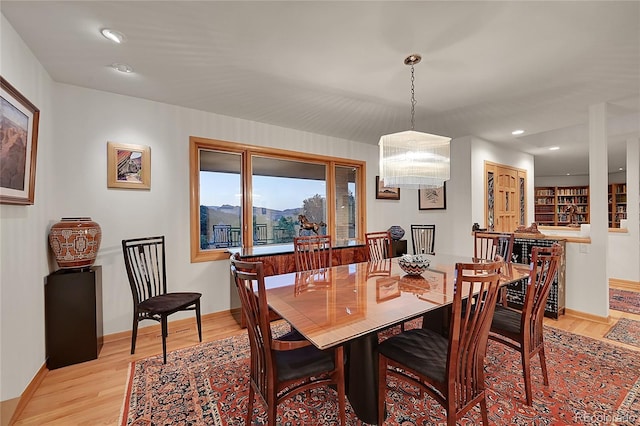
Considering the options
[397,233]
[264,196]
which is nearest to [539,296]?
[397,233]

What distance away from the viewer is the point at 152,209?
303cm

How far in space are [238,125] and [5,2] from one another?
212 cm

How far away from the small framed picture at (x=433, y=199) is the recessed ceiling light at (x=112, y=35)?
4273mm

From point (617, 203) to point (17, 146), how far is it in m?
11.3

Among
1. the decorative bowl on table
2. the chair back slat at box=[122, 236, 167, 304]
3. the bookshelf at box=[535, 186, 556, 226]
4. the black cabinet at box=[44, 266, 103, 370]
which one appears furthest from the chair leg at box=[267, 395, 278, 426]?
the bookshelf at box=[535, 186, 556, 226]

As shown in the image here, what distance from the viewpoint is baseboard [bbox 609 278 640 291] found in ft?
14.7

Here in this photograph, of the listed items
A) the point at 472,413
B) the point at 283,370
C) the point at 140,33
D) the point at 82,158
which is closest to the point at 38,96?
the point at 82,158

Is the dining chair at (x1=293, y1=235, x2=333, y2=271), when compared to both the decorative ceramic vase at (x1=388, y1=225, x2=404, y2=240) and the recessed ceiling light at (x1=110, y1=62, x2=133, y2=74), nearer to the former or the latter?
the decorative ceramic vase at (x1=388, y1=225, x2=404, y2=240)

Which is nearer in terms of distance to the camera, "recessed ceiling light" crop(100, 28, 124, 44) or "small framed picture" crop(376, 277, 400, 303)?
→ "small framed picture" crop(376, 277, 400, 303)

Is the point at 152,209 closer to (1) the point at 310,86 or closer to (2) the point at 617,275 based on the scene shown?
(1) the point at 310,86

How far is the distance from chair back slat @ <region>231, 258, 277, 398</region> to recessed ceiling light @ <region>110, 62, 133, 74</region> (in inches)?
80.9

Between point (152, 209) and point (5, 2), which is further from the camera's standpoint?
point (152, 209)

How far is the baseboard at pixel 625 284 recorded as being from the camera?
4488mm

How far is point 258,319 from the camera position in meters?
1.41
